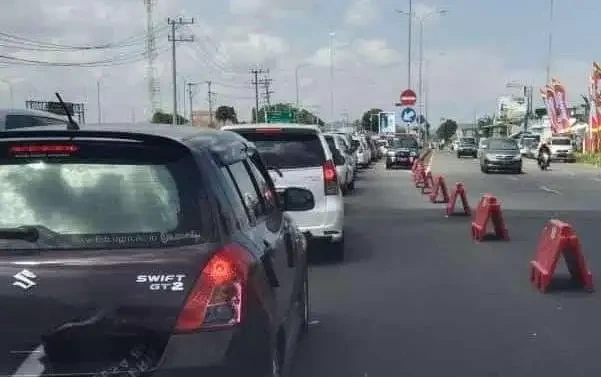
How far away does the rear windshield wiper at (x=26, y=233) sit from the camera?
399 centimetres

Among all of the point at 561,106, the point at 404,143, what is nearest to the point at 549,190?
the point at 404,143

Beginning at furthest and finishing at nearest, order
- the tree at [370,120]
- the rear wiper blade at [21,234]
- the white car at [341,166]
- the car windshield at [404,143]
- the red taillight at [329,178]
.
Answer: the tree at [370,120] → the car windshield at [404,143] → the white car at [341,166] → the red taillight at [329,178] → the rear wiper blade at [21,234]

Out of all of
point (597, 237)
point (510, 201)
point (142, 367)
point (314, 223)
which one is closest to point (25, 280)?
point (142, 367)

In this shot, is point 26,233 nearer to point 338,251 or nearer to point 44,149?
point 44,149

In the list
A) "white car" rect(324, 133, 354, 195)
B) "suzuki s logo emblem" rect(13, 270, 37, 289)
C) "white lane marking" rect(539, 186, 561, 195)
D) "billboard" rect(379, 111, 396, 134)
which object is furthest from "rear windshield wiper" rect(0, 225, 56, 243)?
"billboard" rect(379, 111, 396, 134)

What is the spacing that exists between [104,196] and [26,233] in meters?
0.38

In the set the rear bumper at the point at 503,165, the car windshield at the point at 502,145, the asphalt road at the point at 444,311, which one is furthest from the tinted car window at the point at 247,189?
the car windshield at the point at 502,145

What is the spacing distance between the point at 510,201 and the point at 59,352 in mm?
20721

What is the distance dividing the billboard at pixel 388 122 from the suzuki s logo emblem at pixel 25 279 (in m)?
81.5

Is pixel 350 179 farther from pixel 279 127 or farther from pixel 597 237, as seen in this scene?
pixel 279 127

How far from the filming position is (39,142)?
165 inches

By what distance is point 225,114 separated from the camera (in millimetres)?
110312

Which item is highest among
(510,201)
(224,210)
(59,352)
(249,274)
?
(224,210)

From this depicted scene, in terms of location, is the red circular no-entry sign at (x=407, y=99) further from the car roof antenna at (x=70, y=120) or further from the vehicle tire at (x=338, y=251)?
Result: the car roof antenna at (x=70, y=120)
